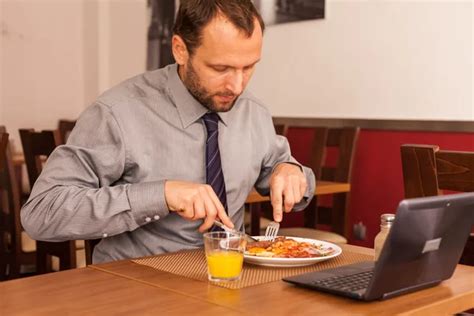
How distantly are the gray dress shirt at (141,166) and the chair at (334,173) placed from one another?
1.59m

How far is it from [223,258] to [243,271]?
117 millimetres

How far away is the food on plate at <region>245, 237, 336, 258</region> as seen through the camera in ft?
4.93

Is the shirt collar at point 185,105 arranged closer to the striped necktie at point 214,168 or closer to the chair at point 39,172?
the striped necktie at point 214,168

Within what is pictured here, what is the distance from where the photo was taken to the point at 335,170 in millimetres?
A: 3766

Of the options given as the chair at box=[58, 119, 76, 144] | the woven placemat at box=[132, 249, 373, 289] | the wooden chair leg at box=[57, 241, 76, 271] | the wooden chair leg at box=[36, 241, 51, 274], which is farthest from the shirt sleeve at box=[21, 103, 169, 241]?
the chair at box=[58, 119, 76, 144]

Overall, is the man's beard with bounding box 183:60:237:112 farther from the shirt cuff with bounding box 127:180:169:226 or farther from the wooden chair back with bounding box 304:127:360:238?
the wooden chair back with bounding box 304:127:360:238

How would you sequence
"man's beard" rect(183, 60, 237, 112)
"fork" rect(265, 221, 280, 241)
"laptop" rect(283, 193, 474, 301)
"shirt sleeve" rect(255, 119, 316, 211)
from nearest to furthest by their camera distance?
"laptop" rect(283, 193, 474, 301), "fork" rect(265, 221, 280, 241), "man's beard" rect(183, 60, 237, 112), "shirt sleeve" rect(255, 119, 316, 211)

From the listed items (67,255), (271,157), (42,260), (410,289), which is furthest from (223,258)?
(42,260)

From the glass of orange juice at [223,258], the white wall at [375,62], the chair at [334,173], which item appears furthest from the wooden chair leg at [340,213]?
the glass of orange juice at [223,258]

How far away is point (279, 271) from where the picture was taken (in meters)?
1.44

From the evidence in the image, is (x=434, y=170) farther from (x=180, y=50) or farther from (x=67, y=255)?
(x=67, y=255)

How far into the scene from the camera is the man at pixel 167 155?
1.57 meters

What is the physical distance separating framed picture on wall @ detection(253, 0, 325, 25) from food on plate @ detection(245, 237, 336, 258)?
2.74 metres

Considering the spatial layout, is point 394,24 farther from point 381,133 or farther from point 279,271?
point 279,271
